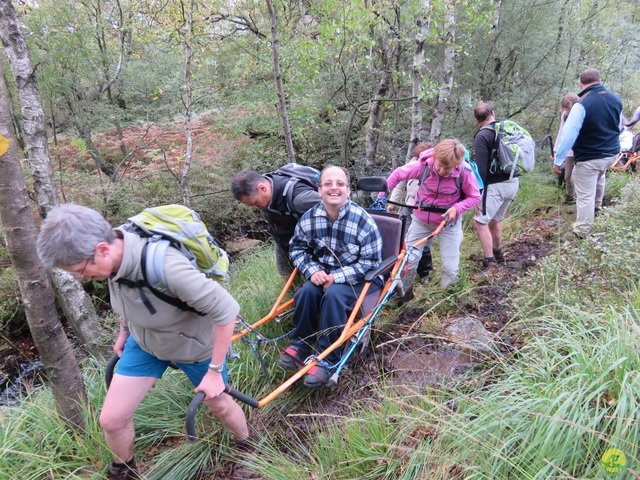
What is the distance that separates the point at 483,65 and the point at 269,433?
9.50 metres

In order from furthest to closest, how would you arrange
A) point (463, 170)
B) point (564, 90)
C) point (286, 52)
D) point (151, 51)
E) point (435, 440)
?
point (151, 51), point (564, 90), point (286, 52), point (463, 170), point (435, 440)

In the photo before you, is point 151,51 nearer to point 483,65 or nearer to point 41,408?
point 483,65

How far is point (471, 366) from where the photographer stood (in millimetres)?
2732

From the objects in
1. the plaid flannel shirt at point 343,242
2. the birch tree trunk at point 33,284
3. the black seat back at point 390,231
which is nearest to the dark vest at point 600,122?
the black seat back at point 390,231

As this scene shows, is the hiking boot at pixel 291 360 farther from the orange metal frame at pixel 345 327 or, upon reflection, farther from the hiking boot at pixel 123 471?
the hiking boot at pixel 123 471

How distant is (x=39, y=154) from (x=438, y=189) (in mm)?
4046

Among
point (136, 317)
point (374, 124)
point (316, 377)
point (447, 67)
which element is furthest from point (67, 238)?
point (374, 124)

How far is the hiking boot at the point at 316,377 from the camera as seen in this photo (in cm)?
287

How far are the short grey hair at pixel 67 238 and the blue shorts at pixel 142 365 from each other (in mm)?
810

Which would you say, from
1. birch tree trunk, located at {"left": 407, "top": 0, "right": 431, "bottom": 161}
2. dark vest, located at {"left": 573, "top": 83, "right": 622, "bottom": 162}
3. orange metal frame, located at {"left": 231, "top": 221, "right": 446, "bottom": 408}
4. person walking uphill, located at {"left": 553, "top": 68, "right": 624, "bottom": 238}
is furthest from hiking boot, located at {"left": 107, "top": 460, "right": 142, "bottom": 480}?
dark vest, located at {"left": 573, "top": 83, "right": 622, "bottom": 162}

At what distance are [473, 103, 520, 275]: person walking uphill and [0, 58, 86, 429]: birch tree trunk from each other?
4.39m

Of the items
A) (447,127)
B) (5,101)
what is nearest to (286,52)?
(447,127)

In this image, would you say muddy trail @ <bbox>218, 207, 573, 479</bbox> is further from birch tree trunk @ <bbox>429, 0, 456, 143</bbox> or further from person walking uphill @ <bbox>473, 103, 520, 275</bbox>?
birch tree trunk @ <bbox>429, 0, 456, 143</bbox>

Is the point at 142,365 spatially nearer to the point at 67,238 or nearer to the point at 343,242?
the point at 67,238
